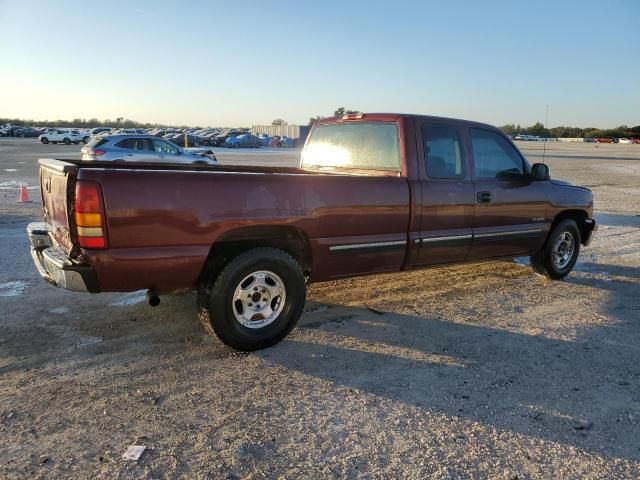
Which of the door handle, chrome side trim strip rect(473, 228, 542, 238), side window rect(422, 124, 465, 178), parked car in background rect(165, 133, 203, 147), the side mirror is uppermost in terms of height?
parked car in background rect(165, 133, 203, 147)

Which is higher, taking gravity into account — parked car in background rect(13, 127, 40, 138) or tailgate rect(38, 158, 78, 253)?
parked car in background rect(13, 127, 40, 138)

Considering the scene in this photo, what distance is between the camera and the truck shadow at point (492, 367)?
312 cm

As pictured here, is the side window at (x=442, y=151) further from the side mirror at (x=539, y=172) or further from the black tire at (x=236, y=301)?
the black tire at (x=236, y=301)

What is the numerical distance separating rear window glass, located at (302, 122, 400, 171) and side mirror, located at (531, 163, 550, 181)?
73.1 inches

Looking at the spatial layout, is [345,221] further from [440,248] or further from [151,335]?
[151,335]

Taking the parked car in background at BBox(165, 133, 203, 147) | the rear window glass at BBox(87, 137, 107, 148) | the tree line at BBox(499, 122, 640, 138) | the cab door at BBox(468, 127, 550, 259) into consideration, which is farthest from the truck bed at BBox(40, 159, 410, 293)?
the tree line at BBox(499, 122, 640, 138)

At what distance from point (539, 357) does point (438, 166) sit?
6.40 ft

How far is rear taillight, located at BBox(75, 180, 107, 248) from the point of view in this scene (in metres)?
3.25

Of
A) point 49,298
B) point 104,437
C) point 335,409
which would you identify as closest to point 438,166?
point 335,409

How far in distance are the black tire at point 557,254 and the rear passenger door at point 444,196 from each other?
1.47m

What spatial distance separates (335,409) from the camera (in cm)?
320

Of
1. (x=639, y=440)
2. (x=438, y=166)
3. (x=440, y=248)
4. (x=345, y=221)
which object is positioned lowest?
(x=639, y=440)

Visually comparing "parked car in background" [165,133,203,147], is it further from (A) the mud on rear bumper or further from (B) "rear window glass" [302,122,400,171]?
(A) the mud on rear bumper

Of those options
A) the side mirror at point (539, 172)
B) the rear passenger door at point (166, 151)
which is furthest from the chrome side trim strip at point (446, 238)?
the rear passenger door at point (166, 151)
